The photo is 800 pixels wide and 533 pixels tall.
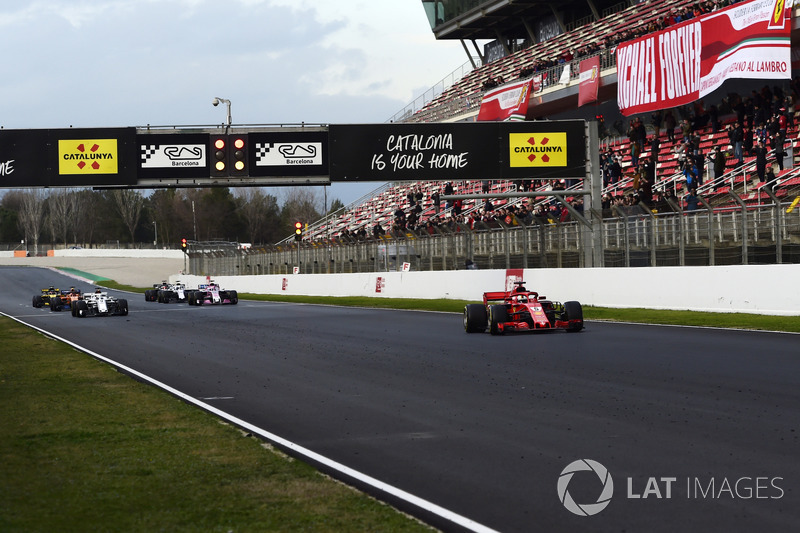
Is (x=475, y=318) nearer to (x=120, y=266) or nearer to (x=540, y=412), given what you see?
(x=540, y=412)

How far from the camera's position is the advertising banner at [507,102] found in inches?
1738

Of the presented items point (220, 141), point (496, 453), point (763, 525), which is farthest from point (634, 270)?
point (763, 525)

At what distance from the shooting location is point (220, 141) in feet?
98.4

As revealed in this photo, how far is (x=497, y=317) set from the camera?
58.4 feet

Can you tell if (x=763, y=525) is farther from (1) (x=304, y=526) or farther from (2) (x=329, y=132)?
(2) (x=329, y=132)

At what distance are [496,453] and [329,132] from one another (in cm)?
2408

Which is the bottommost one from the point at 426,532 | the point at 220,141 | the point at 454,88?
the point at 426,532

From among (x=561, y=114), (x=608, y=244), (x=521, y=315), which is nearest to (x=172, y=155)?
(x=608, y=244)

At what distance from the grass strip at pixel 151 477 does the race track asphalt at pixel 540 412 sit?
1.47ft

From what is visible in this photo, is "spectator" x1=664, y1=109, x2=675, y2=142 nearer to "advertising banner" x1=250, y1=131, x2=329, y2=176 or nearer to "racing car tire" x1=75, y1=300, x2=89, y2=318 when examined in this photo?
"advertising banner" x1=250, y1=131, x2=329, y2=176

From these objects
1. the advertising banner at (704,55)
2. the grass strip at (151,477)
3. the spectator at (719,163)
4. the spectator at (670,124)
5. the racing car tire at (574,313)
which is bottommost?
the grass strip at (151,477)

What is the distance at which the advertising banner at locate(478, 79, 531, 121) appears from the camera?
4416 cm

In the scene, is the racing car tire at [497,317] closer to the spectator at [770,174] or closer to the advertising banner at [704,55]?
the spectator at [770,174]

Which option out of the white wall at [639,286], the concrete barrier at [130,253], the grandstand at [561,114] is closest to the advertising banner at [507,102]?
the grandstand at [561,114]
